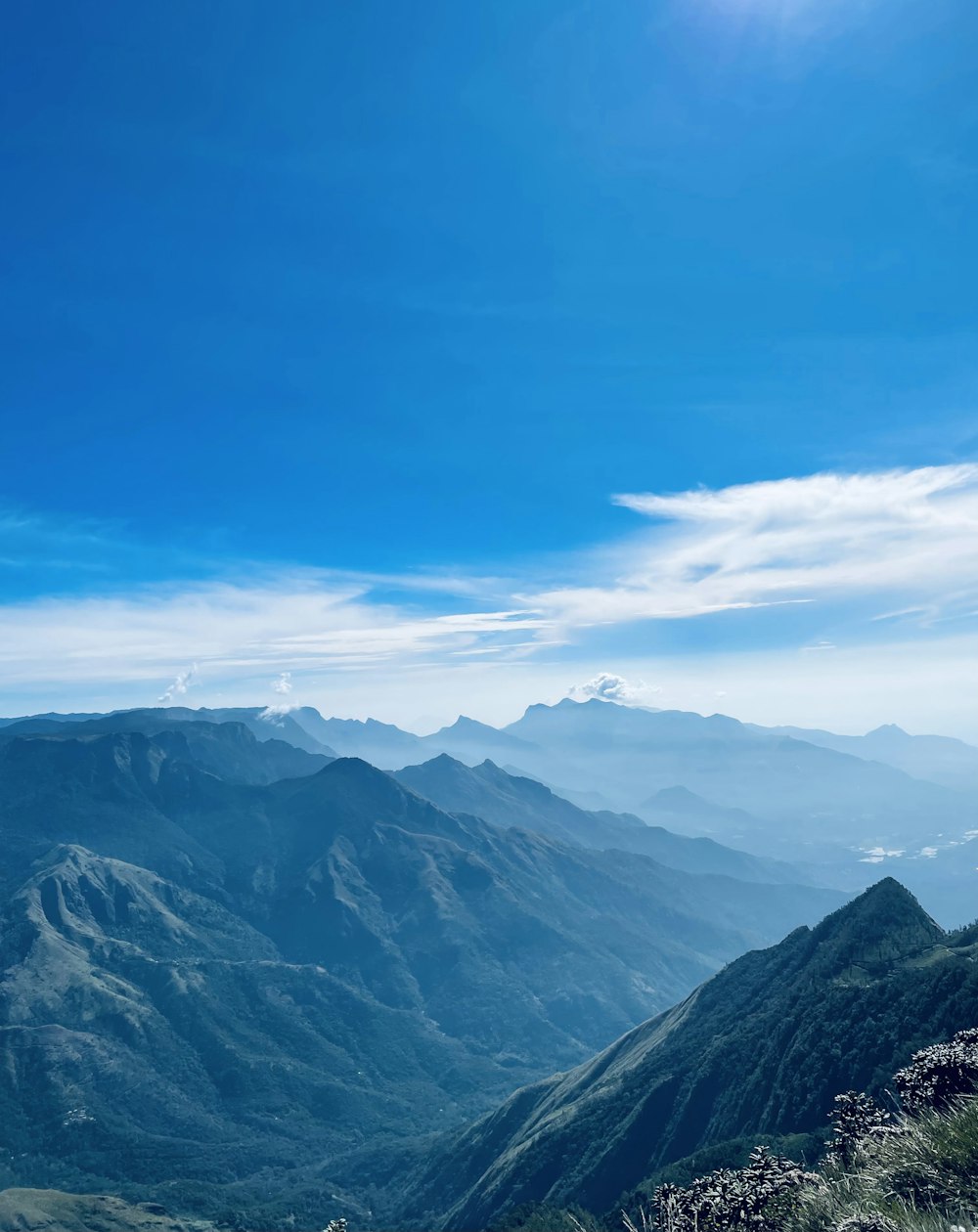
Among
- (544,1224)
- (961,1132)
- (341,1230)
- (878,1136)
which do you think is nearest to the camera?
(961,1132)

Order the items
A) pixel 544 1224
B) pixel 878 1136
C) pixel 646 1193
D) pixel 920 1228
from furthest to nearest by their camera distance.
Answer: pixel 646 1193 → pixel 544 1224 → pixel 878 1136 → pixel 920 1228

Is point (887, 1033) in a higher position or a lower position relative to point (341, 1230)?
lower

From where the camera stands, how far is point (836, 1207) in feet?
122

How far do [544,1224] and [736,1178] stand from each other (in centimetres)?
13822

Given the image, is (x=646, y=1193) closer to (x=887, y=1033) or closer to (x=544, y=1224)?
(x=544, y=1224)

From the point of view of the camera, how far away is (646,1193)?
185 metres

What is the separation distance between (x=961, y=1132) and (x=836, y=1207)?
7.41 meters

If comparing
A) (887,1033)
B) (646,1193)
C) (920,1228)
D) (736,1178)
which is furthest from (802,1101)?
(920,1228)

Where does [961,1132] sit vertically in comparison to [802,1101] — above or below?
above

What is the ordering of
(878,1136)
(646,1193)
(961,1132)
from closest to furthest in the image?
(961,1132) → (878,1136) → (646,1193)

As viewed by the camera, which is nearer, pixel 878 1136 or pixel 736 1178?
pixel 878 1136

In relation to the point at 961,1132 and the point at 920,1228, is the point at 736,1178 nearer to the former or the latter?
the point at 961,1132

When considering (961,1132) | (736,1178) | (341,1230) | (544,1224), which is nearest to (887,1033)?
(544,1224)

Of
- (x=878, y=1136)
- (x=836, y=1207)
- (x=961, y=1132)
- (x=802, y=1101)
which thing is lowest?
(x=802, y=1101)
